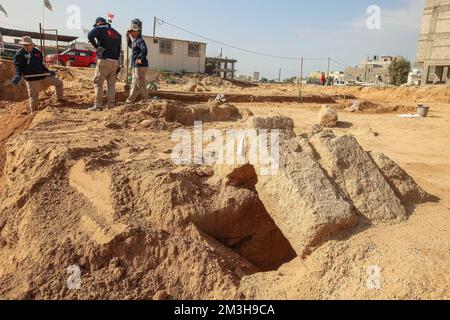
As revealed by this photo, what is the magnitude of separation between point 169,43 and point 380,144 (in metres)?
21.9

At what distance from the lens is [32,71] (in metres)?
6.80

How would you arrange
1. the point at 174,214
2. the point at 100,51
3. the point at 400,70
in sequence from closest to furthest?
1. the point at 174,214
2. the point at 100,51
3. the point at 400,70

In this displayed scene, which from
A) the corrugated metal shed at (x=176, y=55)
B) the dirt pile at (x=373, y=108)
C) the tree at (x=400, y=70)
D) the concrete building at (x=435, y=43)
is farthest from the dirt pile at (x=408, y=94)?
the tree at (x=400, y=70)

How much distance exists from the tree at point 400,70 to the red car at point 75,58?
2949cm

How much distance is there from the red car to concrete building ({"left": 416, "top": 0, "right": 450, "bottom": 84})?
19515 millimetres

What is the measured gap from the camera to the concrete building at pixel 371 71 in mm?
46250

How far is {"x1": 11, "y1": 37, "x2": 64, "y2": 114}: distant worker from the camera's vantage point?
6.64 metres

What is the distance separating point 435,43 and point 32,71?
22.4 meters

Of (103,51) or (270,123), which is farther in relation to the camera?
(103,51)

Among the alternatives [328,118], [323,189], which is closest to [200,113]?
[328,118]

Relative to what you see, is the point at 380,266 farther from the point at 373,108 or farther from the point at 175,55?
the point at 175,55

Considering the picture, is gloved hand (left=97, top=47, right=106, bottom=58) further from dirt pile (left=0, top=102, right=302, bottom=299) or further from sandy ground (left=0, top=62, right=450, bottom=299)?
dirt pile (left=0, top=102, right=302, bottom=299)
